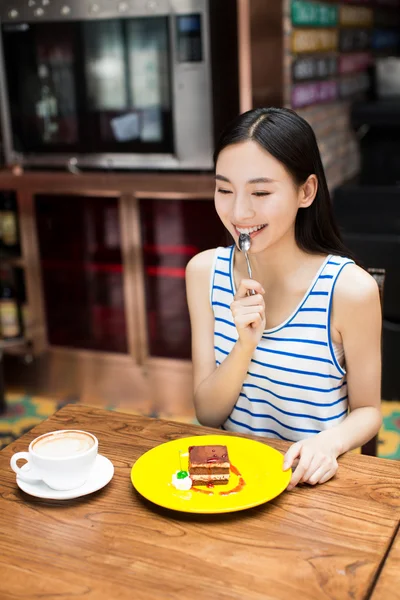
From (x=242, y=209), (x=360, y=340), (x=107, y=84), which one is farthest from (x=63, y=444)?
(x=107, y=84)

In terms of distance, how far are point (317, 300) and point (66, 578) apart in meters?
0.76

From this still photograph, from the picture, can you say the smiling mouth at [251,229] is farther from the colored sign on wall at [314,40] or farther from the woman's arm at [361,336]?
the colored sign on wall at [314,40]

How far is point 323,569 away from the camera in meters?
0.97

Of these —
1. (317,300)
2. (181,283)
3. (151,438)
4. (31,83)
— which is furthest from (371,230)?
(151,438)

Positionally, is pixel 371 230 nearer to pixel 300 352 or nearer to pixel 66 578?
pixel 300 352

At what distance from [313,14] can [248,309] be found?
2036 millimetres

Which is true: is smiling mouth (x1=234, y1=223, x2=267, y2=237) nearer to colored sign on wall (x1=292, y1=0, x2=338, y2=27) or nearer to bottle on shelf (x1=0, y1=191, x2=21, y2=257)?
colored sign on wall (x1=292, y1=0, x2=338, y2=27)

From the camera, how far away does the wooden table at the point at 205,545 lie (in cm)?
94

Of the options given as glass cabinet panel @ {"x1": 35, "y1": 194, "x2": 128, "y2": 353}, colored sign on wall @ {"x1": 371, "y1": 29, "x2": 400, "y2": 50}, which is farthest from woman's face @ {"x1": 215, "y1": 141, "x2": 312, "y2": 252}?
colored sign on wall @ {"x1": 371, "y1": 29, "x2": 400, "y2": 50}

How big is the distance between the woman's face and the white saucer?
491 mm

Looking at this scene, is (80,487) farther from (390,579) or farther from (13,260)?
(13,260)

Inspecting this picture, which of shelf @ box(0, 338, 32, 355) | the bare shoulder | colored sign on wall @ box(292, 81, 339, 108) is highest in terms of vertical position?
colored sign on wall @ box(292, 81, 339, 108)

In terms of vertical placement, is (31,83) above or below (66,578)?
above

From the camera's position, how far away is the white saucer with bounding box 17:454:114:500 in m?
1.13
